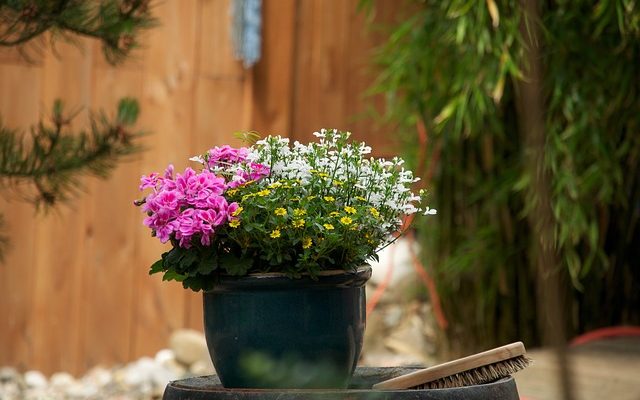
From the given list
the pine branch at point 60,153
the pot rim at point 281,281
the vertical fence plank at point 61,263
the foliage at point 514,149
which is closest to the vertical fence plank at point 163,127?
the vertical fence plank at point 61,263

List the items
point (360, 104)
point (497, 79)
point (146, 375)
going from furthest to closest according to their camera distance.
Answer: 1. point (360, 104)
2. point (146, 375)
3. point (497, 79)

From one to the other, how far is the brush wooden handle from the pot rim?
0.46 feet

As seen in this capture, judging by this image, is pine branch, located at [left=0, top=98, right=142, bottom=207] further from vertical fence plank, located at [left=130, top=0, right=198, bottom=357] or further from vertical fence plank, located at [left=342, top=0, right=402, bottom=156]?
vertical fence plank, located at [left=342, top=0, right=402, bottom=156]

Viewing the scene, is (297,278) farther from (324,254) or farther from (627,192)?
(627,192)

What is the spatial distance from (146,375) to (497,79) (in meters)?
1.65

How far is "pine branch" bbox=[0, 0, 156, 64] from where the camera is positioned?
2137 mm

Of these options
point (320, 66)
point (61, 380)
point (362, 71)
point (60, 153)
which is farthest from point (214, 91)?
point (60, 153)

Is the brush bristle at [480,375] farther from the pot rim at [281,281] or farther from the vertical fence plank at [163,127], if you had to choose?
the vertical fence plank at [163,127]

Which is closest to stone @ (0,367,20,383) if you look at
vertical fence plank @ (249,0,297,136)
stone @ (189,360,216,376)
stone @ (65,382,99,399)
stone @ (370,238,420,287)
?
stone @ (65,382,99,399)

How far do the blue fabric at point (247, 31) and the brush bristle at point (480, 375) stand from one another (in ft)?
9.30

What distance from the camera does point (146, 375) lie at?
138 inches

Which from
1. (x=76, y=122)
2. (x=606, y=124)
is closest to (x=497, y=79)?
(x=606, y=124)

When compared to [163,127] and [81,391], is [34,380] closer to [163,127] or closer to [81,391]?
[81,391]

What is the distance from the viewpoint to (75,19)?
2.21 m
